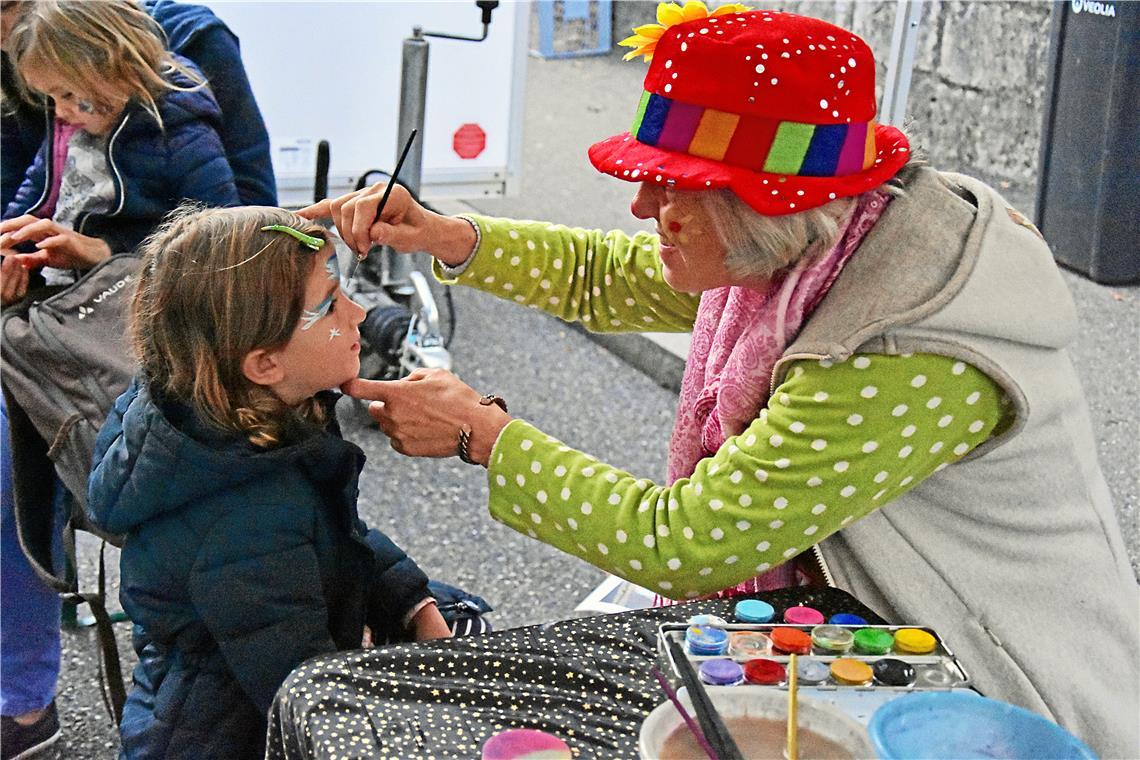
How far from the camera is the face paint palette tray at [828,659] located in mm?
1045

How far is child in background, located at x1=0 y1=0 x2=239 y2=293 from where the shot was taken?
6.37 feet

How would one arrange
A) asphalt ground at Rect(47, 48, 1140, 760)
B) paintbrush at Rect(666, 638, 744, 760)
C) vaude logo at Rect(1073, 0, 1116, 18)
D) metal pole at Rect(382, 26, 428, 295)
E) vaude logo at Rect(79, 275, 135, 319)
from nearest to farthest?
paintbrush at Rect(666, 638, 744, 760) < vaude logo at Rect(79, 275, 135, 319) < asphalt ground at Rect(47, 48, 1140, 760) < metal pole at Rect(382, 26, 428, 295) < vaude logo at Rect(1073, 0, 1116, 18)

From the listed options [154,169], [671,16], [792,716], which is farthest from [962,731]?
[154,169]

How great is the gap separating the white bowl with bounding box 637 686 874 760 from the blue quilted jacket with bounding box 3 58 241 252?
136cm

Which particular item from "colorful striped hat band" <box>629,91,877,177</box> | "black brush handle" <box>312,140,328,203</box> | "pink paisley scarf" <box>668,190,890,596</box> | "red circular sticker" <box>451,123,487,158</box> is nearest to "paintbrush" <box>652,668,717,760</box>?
"pink paisley scarf" <box>668,190,890,596</box>

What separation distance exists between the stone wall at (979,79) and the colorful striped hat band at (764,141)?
3.91m

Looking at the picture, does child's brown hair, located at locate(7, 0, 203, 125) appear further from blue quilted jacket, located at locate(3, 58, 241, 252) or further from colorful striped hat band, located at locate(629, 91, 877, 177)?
colorful striped hat band, located at locate(629, 91, 877, 177)

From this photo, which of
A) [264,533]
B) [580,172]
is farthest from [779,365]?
[580,172]

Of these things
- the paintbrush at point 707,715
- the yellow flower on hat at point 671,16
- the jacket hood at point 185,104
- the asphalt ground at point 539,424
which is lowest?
the asphalt ground at point 539,424

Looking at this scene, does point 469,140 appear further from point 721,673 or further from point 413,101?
point 721,673

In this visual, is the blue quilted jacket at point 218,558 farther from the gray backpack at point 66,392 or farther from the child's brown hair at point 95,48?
the child's brown hair at point 95,48

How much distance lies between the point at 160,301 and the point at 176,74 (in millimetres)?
818

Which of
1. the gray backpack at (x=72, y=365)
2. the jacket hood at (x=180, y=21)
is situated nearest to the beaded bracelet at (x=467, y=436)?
the gray backpack at (x=72, y=365)

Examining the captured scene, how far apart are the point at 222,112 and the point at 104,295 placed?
52 centimetres
